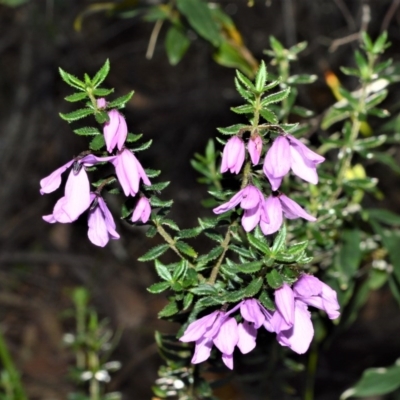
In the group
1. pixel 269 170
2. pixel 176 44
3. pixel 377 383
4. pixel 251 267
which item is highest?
pixel 176 44

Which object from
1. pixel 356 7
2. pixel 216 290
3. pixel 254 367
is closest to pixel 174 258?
pixel 254 367

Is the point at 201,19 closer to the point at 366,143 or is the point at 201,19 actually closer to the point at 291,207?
the point at 366,143

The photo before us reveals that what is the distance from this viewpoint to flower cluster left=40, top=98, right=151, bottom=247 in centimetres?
108

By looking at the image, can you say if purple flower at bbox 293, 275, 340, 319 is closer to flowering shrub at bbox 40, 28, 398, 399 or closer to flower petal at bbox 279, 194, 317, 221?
flowering shrub at bbox 40, 28, 398, 399

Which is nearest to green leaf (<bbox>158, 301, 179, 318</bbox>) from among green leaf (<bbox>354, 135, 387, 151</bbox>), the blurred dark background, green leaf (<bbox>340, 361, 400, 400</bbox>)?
green leaf (<bbox>354, 135, 387, 151</bbox>)

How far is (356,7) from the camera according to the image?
9.72 feet

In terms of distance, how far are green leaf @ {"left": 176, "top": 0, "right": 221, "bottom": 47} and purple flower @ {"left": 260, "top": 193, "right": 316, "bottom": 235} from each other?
879 millimetres

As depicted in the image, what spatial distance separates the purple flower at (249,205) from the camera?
1.08 m

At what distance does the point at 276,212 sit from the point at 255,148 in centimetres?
12

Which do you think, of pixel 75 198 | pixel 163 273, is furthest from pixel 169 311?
pixel 75 198

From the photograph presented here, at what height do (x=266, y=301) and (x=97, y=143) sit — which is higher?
(x=97, y=143)

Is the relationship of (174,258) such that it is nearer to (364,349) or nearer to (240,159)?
(364,349)

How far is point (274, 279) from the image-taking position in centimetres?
105

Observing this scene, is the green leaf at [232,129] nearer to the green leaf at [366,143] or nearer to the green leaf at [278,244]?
the green leaf at [278,244]
